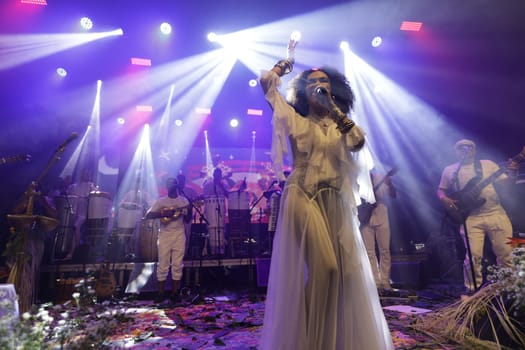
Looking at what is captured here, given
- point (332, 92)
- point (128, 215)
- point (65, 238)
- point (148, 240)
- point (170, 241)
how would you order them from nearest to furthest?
point (332, 92)
point (170, 241)
point (65, 238)
point (128, 215)
point (148, 240)

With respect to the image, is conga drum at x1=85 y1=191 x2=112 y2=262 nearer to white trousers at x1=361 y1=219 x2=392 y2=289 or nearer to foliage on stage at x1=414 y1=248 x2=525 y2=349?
white trousers at x1=361 y1=219 x2=392 y2=289

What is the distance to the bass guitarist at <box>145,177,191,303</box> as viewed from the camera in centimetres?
708

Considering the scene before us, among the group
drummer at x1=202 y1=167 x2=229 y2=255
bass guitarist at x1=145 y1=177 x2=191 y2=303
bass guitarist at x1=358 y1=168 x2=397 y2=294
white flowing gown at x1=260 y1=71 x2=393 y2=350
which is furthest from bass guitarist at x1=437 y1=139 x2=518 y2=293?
drummer at x1=202 y1=167 x2=229 y2=255

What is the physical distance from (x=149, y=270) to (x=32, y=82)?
816 centimetres

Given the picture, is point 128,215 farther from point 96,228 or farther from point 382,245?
point 382,245

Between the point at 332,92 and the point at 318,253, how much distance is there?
1583 mm

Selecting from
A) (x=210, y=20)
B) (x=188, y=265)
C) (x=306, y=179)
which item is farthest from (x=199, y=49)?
(x=306, y=179)

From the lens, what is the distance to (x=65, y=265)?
751cm

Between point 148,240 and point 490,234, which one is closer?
point 490,234

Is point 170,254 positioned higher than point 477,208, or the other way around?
point 477,208

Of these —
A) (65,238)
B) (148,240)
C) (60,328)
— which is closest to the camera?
(60,328)

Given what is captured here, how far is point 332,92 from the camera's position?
307cm

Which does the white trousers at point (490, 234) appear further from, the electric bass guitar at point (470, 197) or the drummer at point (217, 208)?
the drummer at point (217, 208)

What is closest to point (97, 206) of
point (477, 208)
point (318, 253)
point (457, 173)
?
point (318, 253)
